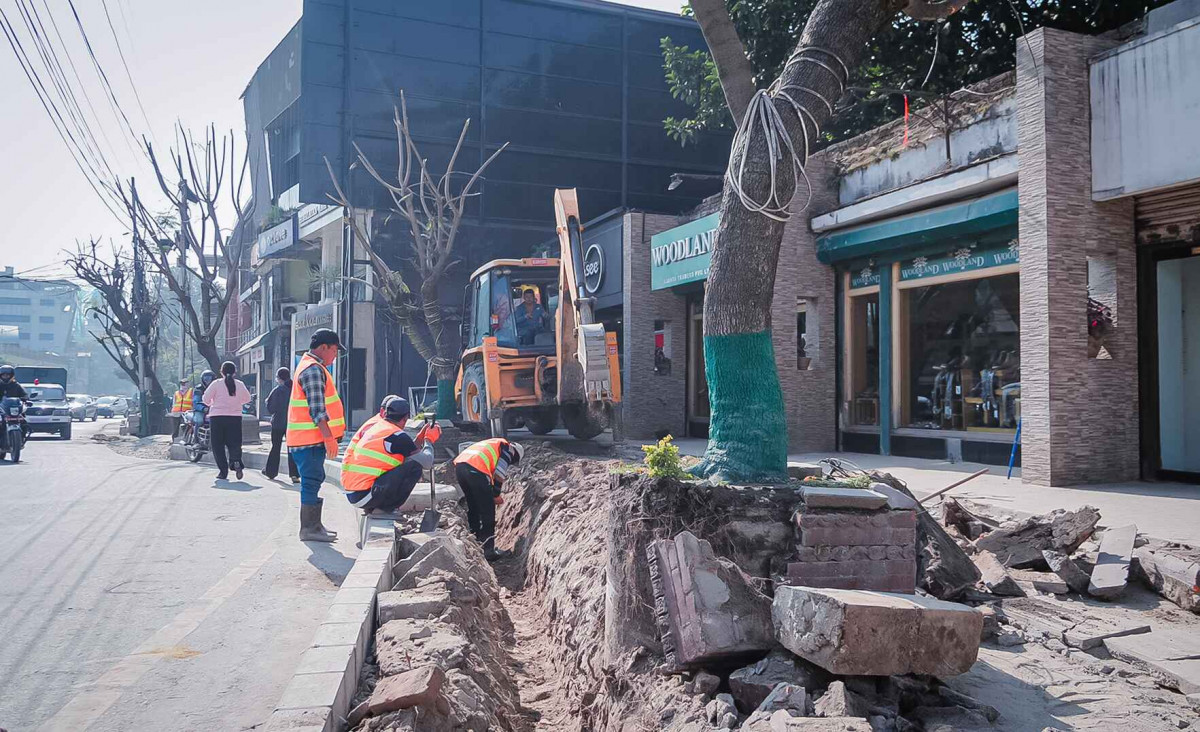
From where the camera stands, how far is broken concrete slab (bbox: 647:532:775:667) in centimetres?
384

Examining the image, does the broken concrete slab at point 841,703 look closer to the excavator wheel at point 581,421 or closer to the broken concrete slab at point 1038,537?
the broken concrete slab at point 1038,537

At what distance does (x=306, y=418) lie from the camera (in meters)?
7.48

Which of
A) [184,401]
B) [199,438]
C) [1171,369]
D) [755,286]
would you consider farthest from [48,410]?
[1171,369]

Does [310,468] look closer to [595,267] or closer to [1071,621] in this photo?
[1071,621]

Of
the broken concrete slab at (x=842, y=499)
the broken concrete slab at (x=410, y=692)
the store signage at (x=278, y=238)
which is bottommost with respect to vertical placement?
the broken concrete slab at (x=410, y=692)

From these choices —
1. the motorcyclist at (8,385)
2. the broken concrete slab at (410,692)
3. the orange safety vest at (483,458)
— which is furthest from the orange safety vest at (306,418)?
the motorcyclist at (8,385)

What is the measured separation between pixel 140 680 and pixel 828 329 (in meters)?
11.8

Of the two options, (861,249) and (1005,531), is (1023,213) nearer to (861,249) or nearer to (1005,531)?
(861,249)

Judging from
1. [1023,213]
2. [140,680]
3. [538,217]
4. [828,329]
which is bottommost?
[140,680]

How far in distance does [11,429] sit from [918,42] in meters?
17.9

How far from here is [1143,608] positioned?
5410 mm

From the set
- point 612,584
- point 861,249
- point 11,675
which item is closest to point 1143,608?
point 612,584

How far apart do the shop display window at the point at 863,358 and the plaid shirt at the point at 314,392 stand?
8947 millimetres

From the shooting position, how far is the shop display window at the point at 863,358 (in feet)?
44.3
